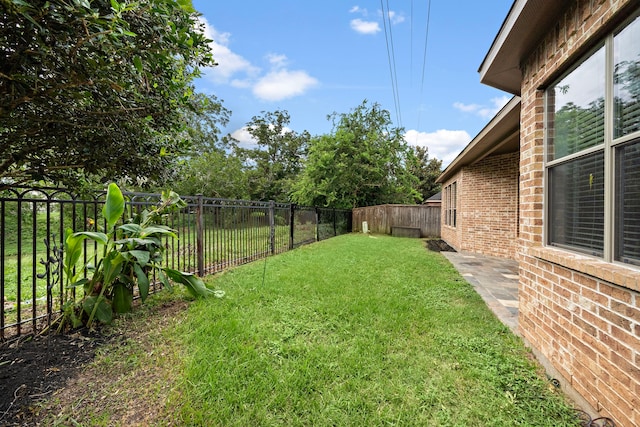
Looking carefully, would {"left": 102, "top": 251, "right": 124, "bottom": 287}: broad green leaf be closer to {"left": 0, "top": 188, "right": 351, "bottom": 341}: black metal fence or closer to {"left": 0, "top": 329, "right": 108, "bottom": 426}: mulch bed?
{"left": 0, "top": 188, "right": 351, "bottom": 341}: black metal fence

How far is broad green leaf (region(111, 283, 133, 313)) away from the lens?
2.98 m

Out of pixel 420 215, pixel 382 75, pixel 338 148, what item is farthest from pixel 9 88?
pixel 338 148

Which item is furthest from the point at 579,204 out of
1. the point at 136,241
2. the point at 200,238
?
the point at 200,238

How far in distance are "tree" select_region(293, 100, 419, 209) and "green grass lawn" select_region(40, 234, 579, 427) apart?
43.3 ft

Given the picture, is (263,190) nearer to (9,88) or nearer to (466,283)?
(466,283)

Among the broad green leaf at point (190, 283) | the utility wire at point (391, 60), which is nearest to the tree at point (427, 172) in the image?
the utility wire at point (391, 60)

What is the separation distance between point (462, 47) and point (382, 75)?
4329 millimetres

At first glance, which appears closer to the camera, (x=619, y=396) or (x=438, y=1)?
(x=619, y=396)

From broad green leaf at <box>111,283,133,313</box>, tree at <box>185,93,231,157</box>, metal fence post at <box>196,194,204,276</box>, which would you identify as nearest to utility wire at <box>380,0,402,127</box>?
metal fence post at <box>196,194,204,276</box>

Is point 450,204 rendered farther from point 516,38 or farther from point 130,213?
point 130,213

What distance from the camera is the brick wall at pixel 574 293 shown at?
1502 mm

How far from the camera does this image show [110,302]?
9.60 ft

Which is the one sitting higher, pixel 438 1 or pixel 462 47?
pixel 438 1

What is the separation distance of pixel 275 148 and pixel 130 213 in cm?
2596
